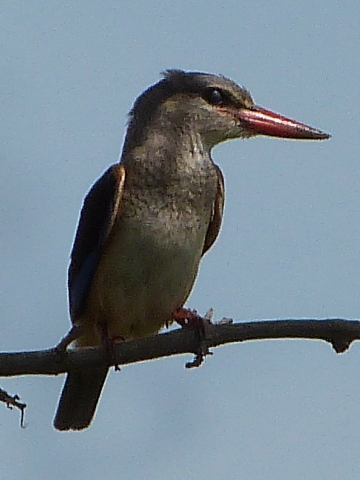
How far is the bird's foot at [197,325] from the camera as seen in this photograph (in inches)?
144

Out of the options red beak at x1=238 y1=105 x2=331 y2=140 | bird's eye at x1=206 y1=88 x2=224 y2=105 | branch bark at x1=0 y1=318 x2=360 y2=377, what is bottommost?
branch bark at x1=0 y1=318 x2=360 y2=377

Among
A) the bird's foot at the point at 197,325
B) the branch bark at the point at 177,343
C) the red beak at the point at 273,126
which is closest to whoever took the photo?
the branch bark at the point at 177,343

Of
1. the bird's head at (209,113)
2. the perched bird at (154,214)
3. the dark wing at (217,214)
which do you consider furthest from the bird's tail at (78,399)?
the bird's head at (209,113)

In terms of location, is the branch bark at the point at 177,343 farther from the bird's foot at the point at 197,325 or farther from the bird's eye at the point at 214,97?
the bird's eye at the point at 214,97

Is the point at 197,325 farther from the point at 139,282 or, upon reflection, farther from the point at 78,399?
the point at 78,399

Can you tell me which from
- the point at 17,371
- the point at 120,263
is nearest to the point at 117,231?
the point at 120,263

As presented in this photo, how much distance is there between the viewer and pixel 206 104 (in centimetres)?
492

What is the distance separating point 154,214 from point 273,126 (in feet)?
3.12

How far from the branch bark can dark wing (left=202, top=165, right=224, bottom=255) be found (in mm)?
1158

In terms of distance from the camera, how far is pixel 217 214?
15.8ft

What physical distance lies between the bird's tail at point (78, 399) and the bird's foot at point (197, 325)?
52cm

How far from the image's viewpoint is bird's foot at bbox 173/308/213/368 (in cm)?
365

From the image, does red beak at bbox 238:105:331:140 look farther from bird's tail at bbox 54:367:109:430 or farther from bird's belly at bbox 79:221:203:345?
bird's tail at bbox 54:367:109:430

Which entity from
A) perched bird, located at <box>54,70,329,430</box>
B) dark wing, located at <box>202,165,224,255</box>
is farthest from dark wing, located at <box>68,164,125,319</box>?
dark wing, located at <box>202,165,224,255</box>
